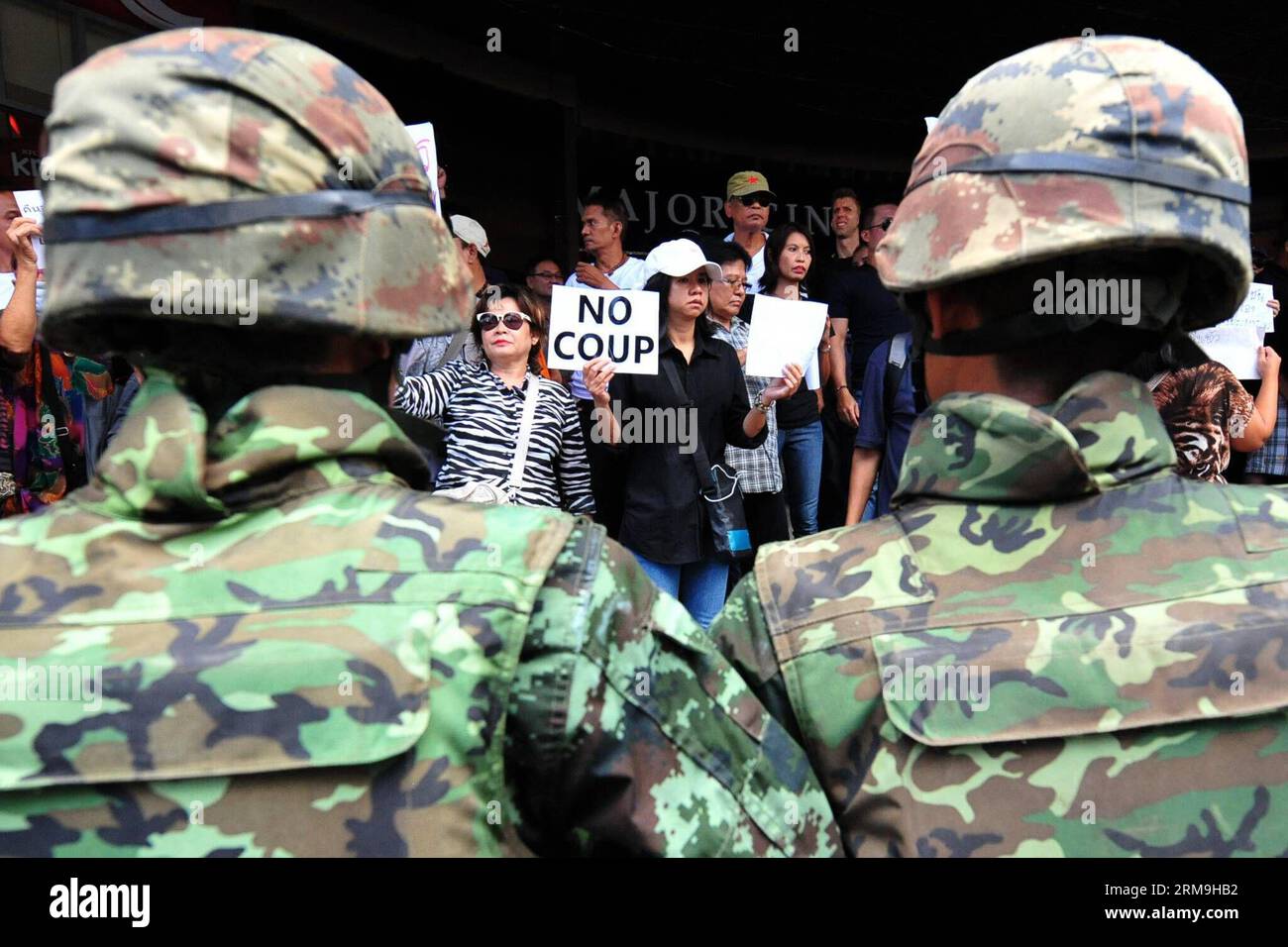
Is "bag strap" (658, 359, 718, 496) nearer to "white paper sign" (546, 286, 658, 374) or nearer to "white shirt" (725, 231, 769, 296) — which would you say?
"white paper sign" (546, 286, 658, 374)

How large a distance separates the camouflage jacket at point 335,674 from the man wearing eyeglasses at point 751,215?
5716 millimetres

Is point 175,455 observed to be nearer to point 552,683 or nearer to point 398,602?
point 398,602

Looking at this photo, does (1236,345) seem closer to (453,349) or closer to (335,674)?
(453,349)

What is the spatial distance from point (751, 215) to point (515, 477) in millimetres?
2949

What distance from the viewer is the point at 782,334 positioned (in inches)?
229

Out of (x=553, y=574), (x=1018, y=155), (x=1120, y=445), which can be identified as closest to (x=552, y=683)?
(x=553, y=574)

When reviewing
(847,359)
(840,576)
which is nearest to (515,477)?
(847,359)

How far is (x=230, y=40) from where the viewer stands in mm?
1818

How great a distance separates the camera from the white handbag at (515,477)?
508cm

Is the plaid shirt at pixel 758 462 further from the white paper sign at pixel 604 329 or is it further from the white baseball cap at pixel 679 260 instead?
the white paper sign at pixel 604 329

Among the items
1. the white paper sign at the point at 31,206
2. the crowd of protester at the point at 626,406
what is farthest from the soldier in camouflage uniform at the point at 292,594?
the white paper sign at the point at 31,206

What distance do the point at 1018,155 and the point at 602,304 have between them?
3.47 m

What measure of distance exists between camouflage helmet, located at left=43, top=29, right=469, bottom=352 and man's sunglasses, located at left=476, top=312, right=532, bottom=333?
360 cm

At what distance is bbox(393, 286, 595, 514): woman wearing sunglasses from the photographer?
5.23 m
